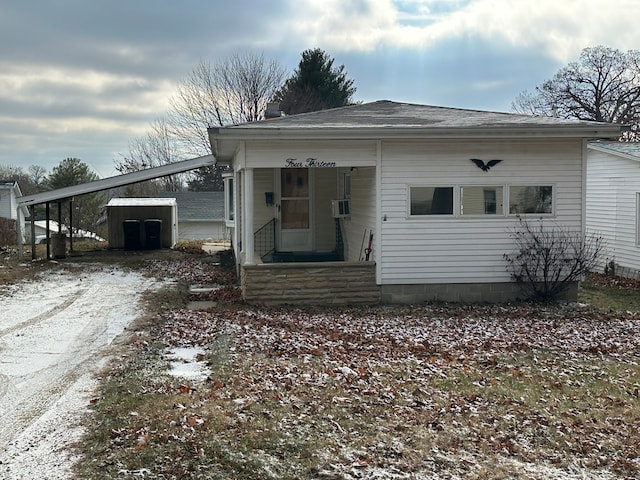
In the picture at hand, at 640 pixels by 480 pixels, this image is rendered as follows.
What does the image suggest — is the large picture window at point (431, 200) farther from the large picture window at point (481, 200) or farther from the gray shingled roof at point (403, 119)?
the gray shingled roof at point (403, 119)

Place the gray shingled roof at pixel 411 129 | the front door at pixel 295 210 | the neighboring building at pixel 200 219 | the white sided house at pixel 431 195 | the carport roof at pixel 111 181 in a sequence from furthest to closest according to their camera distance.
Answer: the neighboring building at pixel 200 219 → the carport roof at pixel 111 181 → the front door at pixel 295 210 → the white sided house at pixel 431 195 → the gray shingled roof at pixel 411 129

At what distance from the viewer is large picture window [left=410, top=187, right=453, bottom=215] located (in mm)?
11727

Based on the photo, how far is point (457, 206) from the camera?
38.6 feet

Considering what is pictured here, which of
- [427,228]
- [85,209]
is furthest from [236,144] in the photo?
[85,209]

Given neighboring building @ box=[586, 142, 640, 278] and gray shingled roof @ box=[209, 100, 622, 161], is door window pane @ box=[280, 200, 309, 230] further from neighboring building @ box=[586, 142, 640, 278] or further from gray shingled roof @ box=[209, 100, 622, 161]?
neighboring building @ box=[586, 142, 640, 278]

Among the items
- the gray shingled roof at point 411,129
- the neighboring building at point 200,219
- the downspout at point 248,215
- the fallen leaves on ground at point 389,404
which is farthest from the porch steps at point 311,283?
the neighboring building at point 200,219

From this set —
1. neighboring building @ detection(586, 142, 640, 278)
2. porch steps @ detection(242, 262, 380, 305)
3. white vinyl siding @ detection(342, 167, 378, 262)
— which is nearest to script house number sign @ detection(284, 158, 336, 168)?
white vinyl siding @ detection(342, 167, 378, 262)

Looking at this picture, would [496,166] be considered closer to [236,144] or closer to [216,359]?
[236,144]

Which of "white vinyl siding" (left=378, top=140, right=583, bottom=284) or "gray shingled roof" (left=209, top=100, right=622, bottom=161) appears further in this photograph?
"white vinyl siding" (left=378, top=140, right=583, bottom=284)

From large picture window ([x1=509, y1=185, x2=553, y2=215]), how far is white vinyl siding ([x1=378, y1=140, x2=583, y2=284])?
11cm

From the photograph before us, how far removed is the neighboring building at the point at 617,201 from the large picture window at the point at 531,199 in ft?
16.7

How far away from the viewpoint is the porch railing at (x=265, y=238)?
50.0 feet

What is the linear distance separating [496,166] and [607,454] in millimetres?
7489

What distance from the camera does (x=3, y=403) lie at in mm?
5980
